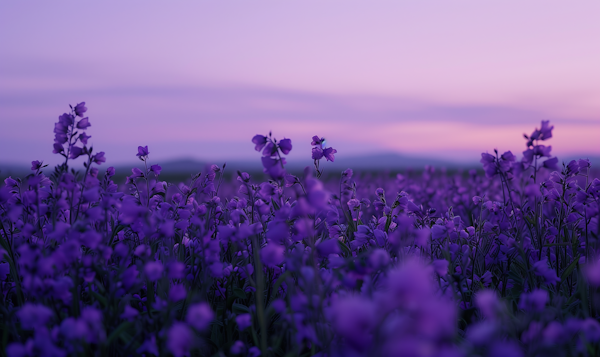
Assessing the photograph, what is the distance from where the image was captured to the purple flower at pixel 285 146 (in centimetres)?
283

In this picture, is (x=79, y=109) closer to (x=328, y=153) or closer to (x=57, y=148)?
(x=57, y=148)

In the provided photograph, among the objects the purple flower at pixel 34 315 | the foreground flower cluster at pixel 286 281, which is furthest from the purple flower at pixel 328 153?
the purple flower at pixel 34 315

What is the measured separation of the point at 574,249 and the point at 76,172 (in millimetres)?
4280

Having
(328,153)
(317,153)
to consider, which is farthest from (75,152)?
(328,153)

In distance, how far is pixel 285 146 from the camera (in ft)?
9.36

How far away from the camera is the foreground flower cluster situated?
1.44 m

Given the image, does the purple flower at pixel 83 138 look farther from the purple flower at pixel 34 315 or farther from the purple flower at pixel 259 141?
the purple flower at pixel 34 315

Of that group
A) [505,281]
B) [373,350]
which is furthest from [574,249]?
[373,350]

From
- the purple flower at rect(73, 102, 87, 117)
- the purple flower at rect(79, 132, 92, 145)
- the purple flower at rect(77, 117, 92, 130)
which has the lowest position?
the purple flower at rect(79, 132, 92, 145)

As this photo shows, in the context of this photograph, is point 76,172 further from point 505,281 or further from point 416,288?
point 505,281

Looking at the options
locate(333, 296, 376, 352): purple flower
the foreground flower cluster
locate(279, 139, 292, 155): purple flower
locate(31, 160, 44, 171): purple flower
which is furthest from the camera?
locate(31, 160, 44, 171): purple flower

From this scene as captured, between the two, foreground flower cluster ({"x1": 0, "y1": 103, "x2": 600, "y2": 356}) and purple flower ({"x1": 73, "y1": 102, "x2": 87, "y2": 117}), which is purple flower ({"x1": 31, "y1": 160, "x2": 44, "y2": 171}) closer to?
foreground flower cluster ({"x1": 0, "y1": 103, "x2": 600, "y2": 356})

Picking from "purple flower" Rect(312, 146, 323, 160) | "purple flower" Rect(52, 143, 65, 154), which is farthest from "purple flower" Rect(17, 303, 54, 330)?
"purple flower" Rect(312, 146, 323, 160)

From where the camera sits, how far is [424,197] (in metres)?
9.45
